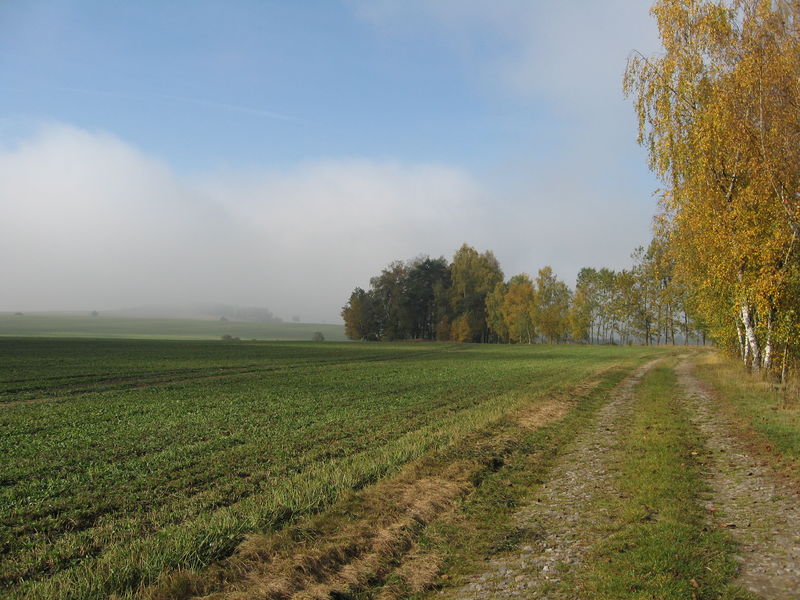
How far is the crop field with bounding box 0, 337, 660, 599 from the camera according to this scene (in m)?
6.57

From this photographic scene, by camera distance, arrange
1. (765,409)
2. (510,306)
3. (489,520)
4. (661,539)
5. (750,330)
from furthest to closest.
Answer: (510,306), (750,330), (765,409), (489,520), (661,539)

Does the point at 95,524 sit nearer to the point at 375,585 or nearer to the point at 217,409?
the point at 375,585

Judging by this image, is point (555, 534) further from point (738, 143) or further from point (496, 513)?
point (738, 143)

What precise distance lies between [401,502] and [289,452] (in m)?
4.87

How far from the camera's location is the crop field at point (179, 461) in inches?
259

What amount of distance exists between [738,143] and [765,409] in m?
10.2

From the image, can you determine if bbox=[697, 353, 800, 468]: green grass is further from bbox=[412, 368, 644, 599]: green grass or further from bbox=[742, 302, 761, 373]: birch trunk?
bbox=[412, 368, 644, 599]: green grass

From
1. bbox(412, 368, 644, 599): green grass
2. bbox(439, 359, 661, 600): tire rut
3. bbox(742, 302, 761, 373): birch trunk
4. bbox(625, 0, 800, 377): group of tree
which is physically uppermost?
bbox(625, 0, 800, 377): group of tree

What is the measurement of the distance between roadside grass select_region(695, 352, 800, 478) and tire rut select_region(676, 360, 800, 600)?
2.23 feet

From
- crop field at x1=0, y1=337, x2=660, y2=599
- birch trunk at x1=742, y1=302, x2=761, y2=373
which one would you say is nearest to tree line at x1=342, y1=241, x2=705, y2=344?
birch trunk at x1=742, y1=302, x2=761, y2=373

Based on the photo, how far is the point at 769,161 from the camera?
17.7 m

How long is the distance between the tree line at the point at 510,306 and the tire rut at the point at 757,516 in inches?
3027

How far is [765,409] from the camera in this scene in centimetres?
1727

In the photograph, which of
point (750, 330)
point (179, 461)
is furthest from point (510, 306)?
point (179, 461)
